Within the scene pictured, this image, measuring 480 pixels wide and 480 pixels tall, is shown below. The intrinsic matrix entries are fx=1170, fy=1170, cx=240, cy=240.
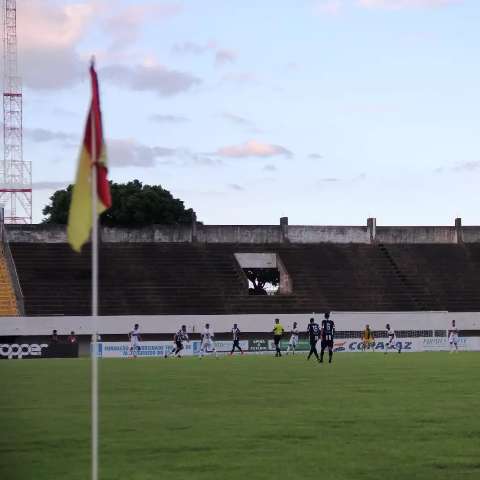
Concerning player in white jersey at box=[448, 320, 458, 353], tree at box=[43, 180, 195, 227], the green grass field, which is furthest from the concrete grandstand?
the green grass field

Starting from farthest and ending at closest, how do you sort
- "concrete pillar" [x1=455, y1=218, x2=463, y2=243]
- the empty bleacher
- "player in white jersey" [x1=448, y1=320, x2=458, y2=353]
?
"concrete pillar" [x1=455, y1=218, x2=463, y2=243], the empty bleacher, "player in white jersey" [x1=448, y1=320, x2=458, y2=353]

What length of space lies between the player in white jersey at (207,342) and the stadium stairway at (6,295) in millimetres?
13243

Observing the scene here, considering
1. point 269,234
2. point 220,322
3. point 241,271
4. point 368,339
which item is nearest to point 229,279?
point 241,271

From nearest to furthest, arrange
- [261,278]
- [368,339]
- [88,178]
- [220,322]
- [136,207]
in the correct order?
[88,178] < [368,339] < [220,322] < [261,278] < [136,207]

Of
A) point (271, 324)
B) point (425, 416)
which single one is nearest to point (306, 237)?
point (271, 324)

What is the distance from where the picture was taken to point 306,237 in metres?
86.1

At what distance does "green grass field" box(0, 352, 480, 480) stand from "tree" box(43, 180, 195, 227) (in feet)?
257

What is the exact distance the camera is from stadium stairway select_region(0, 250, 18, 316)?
69.5 meters

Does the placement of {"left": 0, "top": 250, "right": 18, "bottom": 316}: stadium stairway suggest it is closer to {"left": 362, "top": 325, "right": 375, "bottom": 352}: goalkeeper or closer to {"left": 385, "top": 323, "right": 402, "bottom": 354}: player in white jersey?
{"left": 362, "top": 325, "right": 375, "bottom": 352}: goalkeeper

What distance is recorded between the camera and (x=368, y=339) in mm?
65812

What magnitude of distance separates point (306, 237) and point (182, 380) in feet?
177

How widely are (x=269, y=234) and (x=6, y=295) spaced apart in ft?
71.8

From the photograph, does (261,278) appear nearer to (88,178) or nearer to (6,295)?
(6,295)

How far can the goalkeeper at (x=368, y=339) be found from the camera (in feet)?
214
